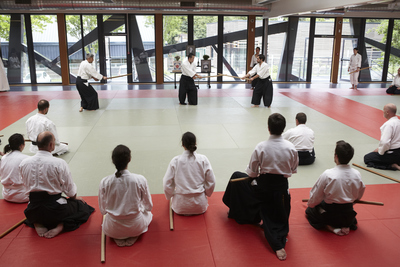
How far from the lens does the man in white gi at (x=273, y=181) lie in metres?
3.33

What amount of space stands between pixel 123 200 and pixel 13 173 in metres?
1.71

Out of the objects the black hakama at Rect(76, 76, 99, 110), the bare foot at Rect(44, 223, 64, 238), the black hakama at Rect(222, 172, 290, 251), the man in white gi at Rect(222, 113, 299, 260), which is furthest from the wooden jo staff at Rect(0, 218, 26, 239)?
the black hakama at Rect(76, 76, 99, 110)

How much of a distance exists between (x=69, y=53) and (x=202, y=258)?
46.4ft

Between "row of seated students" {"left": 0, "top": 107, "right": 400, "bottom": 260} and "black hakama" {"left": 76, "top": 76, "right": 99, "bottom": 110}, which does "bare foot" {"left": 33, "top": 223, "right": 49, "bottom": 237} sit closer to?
"row of seated students" {"left": 0, "top": 107, "right": 400, "bottom": 260}

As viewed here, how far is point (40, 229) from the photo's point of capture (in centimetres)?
348

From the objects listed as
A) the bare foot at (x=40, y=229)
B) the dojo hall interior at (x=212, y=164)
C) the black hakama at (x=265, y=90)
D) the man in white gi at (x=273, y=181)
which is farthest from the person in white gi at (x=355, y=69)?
the bare foot at (x=40, y=229)

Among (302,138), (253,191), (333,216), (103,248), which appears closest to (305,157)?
(302,138)

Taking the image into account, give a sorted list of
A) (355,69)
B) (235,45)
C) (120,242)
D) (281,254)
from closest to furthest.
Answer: (281,254), (120,242), (355,69), (235,45)

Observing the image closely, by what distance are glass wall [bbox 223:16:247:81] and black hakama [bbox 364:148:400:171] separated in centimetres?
1151

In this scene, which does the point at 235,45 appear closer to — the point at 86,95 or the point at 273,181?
the point at 86,95

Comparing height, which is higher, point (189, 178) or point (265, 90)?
point (265, 90)

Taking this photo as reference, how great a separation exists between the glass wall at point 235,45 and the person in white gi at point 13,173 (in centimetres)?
1318

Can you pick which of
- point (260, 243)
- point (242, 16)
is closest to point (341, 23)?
point (242, 16)

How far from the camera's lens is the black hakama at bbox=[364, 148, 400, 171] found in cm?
529
